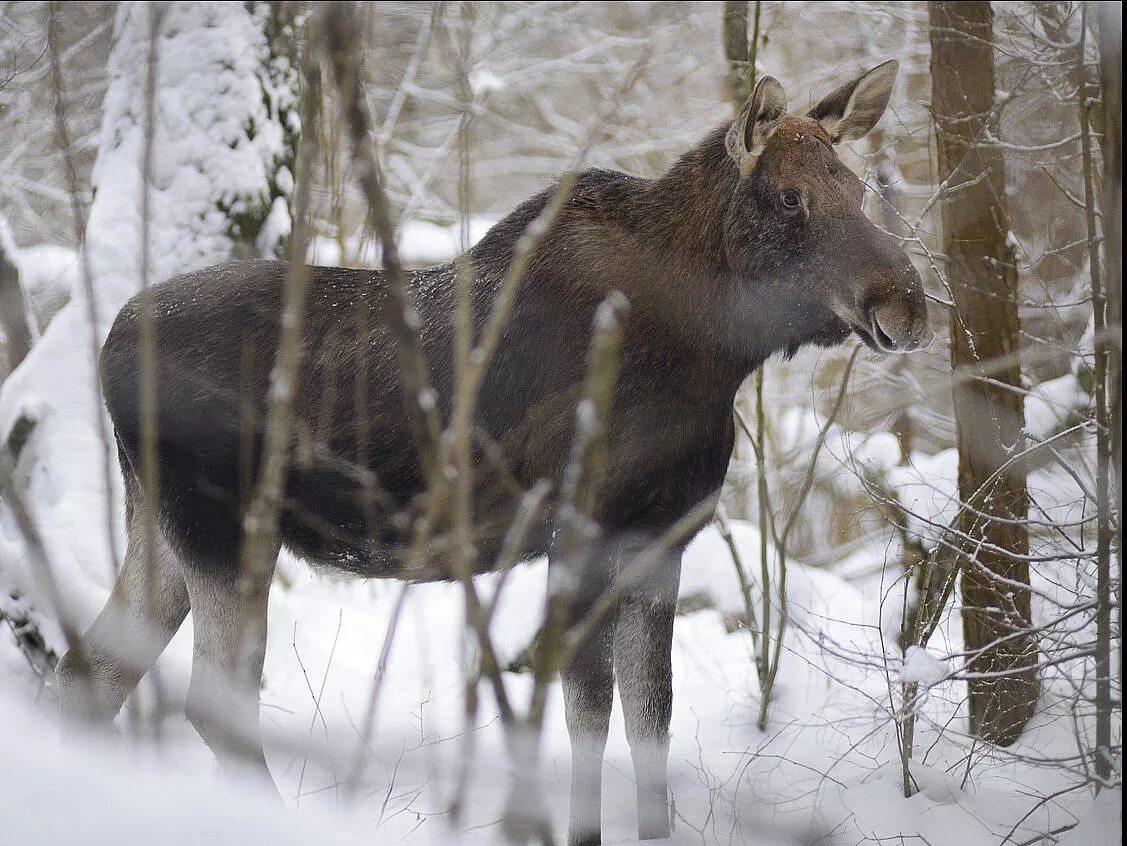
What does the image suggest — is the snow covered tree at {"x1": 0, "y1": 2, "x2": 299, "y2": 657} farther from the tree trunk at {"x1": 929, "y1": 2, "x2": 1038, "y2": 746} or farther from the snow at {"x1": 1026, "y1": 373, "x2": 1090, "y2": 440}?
the snow at {"x1": 1026, "y1": 373, "x2": 1090, "y2": 440}

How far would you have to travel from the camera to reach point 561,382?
319cm

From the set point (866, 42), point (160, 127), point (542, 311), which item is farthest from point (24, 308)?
point (866, 42)

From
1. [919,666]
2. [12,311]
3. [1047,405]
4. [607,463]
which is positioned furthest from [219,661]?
[1047,405]

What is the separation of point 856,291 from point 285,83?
11.2ft

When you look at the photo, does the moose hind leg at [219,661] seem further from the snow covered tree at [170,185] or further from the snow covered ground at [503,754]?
the snow covered tree at [170,185]

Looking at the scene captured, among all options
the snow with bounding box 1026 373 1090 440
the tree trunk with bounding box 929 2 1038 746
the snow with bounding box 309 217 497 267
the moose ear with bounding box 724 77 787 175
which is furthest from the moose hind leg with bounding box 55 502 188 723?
the snow with bounding box 309 217 497 267

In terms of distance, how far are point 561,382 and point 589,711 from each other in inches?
42.4

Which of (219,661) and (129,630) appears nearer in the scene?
(219,661)

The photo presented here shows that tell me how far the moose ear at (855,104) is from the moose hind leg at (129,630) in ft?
8.16

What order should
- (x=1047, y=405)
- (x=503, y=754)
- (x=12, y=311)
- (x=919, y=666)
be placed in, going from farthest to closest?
(x=12, y=311) < (x=1047, y=405) < (x=503, y=754) < (x=919, y=666)

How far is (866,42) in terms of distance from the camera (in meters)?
8.25

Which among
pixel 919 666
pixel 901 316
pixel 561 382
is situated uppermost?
pixel 901 316

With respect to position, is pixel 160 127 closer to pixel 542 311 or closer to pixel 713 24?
pixel 542 311

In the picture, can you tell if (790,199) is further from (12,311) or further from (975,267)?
(12,311)
